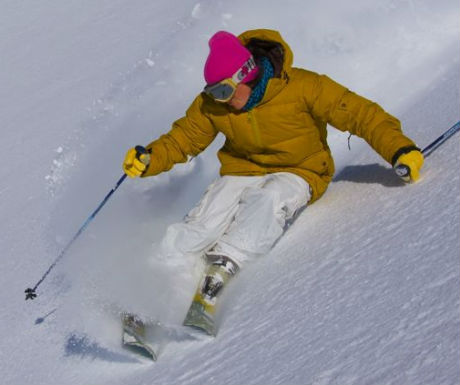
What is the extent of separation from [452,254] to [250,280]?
3.43ft

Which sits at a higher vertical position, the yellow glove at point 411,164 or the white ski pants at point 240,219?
the yellow glove at point 411,164

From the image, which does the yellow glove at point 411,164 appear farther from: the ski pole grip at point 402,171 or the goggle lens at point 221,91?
the goggle lens at point 221,91

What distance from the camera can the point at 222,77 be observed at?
11.0 ft

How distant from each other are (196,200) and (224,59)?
1329 millimetres

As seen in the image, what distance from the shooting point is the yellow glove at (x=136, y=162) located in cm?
373

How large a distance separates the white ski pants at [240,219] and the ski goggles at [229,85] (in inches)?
16.3

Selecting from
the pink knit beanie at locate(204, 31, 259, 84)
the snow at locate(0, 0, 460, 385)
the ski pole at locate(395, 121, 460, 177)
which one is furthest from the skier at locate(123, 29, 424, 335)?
the ski pole at locate(395, 121, 460, 177)

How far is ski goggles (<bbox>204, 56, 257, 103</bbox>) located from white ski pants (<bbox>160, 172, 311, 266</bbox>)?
41cm

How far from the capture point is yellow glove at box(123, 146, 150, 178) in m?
3.73

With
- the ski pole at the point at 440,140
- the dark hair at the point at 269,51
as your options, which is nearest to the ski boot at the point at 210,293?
the dark hair at the point at 269,51

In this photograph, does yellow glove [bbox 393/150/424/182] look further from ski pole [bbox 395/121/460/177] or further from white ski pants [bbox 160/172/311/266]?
white ski pants [bbox 160/172/311/266]

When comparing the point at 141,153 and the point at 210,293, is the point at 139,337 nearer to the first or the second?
the point at 210,293

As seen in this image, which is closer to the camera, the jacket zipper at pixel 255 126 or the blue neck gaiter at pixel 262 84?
the blue neck gaiter at pixel 262 84

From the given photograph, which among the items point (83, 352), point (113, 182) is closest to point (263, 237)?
point (83, 352)
